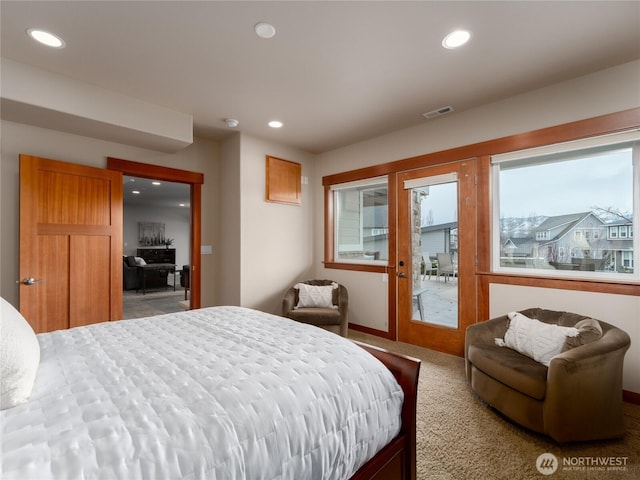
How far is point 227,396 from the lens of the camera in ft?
3.32

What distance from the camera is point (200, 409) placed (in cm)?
94

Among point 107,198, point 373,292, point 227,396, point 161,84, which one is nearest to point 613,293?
point 373,292

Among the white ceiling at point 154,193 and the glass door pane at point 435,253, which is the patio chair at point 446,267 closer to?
the glass door pane at point 435,253

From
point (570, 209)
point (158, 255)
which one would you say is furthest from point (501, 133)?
point (158, 255)

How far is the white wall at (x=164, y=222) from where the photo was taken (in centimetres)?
977

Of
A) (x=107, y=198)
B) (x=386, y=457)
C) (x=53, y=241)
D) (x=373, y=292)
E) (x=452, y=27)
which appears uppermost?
(x=452, y=27)

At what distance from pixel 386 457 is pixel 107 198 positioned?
344 centimetres

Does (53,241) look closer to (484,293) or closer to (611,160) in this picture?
(484,293)

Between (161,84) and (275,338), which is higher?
(161,84)

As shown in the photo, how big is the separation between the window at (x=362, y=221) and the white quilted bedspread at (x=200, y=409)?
2.75 m

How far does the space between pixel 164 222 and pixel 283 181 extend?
25.7 ft

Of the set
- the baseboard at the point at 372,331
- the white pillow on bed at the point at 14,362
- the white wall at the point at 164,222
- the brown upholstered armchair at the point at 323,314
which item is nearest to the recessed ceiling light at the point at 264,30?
the white pillow on bed at the point at 14,362

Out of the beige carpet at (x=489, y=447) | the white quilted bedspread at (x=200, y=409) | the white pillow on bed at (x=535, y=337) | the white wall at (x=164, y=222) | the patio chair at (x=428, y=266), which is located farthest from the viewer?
the white wall at (x=164, y=222)

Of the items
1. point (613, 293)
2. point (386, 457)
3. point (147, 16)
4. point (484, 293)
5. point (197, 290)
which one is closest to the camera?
point (386, 457)
